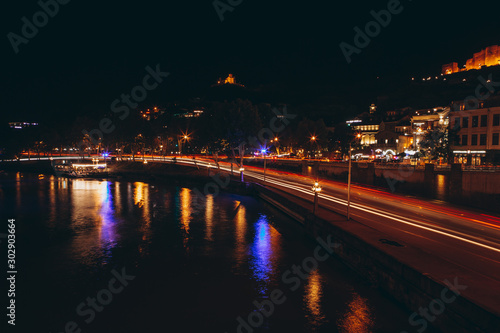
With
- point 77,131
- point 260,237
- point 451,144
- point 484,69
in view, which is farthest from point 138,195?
point 484,69

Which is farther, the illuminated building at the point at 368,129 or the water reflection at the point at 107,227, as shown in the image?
the illuminated building at the point at 368,129

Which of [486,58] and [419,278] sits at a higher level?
[486,58]

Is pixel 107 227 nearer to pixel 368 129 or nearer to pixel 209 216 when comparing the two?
pixel 209 216

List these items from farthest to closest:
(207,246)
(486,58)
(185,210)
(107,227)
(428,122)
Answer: (486,58) → (428,122) → (185,210) → (107,227) → (207,246)

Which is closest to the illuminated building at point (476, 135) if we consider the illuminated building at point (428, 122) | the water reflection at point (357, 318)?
the illuminated building at point (428, 122)

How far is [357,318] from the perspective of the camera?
45.6 feet

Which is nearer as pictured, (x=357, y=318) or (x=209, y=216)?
(x=357, y=318)

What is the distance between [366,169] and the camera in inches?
2032

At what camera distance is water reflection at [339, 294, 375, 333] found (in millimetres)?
13130

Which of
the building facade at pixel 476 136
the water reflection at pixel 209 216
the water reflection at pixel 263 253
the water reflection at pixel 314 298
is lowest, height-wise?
the water reflection at pixel 209 216

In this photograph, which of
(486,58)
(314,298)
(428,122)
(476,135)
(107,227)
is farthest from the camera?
(486,58)

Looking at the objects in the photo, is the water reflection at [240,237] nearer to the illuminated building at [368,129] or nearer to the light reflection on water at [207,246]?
the light reflection on water at [207,246]

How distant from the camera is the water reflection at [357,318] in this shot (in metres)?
13.1

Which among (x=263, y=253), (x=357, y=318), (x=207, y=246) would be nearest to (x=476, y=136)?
(x=263, y=253)
